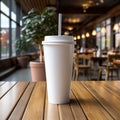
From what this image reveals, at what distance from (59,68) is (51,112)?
11.7 inches

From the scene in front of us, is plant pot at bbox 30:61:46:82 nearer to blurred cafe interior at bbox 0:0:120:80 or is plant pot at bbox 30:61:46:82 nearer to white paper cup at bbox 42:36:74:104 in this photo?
blurred cafe interior at bbox 0:0:120:80

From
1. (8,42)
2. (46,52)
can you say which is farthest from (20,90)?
(8,42)

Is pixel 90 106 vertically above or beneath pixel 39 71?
above

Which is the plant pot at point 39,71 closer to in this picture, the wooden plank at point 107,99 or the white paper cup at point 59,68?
the wooden plank at point 107,99

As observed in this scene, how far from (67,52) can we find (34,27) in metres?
4.17

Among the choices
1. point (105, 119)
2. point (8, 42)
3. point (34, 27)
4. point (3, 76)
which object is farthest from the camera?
point (8, 42)

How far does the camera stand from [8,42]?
11.3 metres

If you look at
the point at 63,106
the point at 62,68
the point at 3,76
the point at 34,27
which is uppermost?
the point at 34,27

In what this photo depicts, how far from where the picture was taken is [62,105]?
1429 mm

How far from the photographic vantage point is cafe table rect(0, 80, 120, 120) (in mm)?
1179

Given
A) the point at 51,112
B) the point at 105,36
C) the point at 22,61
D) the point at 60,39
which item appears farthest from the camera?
the point at 105,36

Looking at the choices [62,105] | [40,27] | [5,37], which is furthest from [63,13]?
[62,105]

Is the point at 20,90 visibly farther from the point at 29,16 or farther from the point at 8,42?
the point at 8,42

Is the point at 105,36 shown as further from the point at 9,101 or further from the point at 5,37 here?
the point at 9,101
